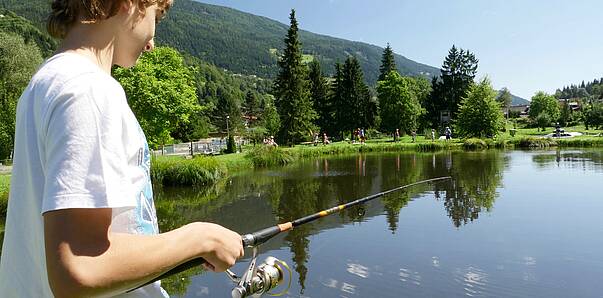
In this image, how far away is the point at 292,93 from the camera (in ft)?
163

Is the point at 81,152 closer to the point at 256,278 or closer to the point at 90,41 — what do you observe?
the point at 90,41

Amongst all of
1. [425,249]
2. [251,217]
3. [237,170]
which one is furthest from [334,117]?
[425,249]

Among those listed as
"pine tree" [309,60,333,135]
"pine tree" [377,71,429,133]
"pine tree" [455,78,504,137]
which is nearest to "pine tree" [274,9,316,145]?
"pine tree" [309,60,333,135]

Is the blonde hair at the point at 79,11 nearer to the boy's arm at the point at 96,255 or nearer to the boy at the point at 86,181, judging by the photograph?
the boy at the point at 86,181

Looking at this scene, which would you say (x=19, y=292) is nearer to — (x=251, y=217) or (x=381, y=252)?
(x=381, y=252)

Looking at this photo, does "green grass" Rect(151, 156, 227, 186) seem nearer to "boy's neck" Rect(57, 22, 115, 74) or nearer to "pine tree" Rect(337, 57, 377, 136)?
"boy's neck" Rect(57, 22, 115, 74)

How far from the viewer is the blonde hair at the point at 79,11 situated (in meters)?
1.12

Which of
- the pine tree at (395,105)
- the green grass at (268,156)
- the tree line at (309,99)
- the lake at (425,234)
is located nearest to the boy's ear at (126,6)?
the lake at (425,234)

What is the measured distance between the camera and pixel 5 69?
31.8 meters

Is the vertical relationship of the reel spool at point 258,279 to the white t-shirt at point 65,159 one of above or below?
below

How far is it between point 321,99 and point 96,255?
62.4 meters

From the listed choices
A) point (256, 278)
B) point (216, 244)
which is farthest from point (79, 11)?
point (256, 278)

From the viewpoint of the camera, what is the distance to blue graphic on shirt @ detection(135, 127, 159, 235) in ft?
4.03

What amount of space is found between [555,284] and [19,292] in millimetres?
8304
